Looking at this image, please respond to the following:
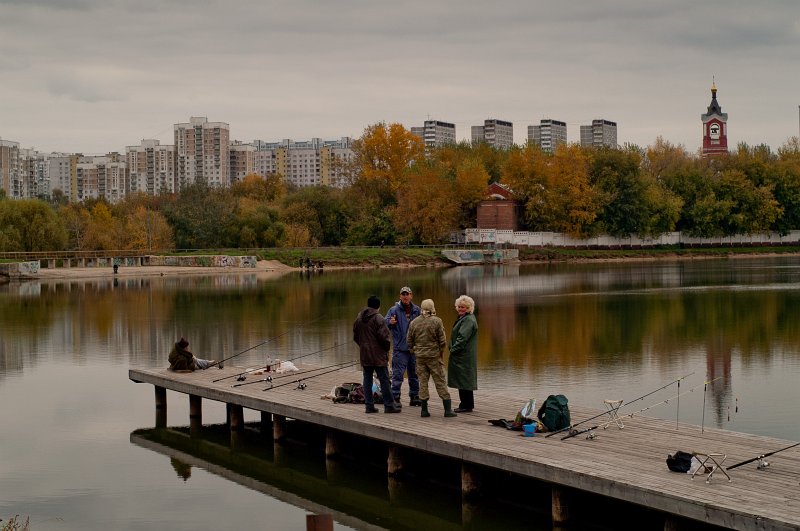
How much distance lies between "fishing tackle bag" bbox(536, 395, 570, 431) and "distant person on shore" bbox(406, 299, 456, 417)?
1.65 metres

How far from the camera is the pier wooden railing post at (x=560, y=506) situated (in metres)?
13.1

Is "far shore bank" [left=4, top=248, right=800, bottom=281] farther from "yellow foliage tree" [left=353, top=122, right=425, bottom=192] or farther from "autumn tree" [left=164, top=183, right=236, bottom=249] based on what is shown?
"yellow foliage tree" [left=353, top=122, right=425, bottom=192]

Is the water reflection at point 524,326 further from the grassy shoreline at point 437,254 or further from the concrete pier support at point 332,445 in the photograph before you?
the grassy shoreline at point 437,254

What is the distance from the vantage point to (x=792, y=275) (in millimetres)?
66562

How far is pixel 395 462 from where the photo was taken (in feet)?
52.5

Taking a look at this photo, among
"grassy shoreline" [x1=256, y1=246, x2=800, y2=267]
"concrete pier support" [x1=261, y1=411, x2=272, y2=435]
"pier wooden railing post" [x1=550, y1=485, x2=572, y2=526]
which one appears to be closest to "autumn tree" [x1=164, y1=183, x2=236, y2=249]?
"grassy shoreline" [x1=256, y1=246, x2=800, y2=267]

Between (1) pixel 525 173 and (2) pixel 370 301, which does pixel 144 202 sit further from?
(2) pixel 370 301

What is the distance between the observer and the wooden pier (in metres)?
11.0

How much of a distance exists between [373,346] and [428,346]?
102 centimetres

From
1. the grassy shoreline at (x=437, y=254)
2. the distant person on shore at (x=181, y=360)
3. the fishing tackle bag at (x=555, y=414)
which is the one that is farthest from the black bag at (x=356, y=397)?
the grassy shoreline at (x=437, y=254)

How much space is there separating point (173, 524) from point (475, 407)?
203 inches

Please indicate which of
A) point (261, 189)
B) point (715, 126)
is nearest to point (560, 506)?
point (261, 189)

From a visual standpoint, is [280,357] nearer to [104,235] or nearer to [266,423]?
[266,423]

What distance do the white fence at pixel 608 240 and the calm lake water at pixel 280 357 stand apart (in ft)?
135
